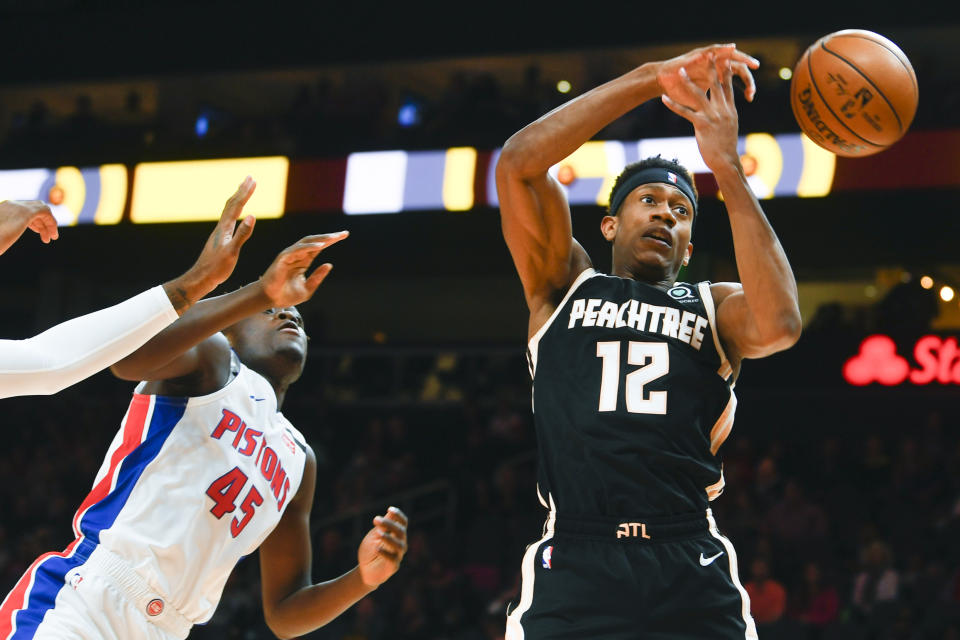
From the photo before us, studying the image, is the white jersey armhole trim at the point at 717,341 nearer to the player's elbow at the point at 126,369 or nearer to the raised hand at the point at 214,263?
the raised hand at the point at 214,263

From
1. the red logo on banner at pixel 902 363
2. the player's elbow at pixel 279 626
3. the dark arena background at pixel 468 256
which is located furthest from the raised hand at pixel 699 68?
the red logo on banner at pixel 902 363

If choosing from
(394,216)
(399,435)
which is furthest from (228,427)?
(399,435)

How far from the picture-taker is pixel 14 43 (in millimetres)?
→ 14469

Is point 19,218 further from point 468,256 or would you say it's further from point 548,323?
point 468,256

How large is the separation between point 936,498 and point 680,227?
7781mm

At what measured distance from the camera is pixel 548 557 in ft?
10.1

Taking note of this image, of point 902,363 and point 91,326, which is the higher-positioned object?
point 902,363

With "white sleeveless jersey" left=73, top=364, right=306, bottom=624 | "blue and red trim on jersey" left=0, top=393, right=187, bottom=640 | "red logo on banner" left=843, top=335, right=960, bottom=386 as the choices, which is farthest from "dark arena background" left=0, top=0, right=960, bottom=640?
"blue and red trim on jersey" left=0, top=393, right=187, bottom=640

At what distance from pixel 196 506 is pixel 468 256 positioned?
36.0ft

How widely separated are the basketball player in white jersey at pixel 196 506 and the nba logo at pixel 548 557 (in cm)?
74

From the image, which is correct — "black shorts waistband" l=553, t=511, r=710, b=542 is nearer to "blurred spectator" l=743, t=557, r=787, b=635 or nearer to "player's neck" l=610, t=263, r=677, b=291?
"player's neck" l=610, t=263, r=677, b=291

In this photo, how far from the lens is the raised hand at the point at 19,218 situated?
2.95 m

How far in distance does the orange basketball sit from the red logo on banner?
7.63m

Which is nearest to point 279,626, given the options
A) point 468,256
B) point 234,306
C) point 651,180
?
point 234,306
